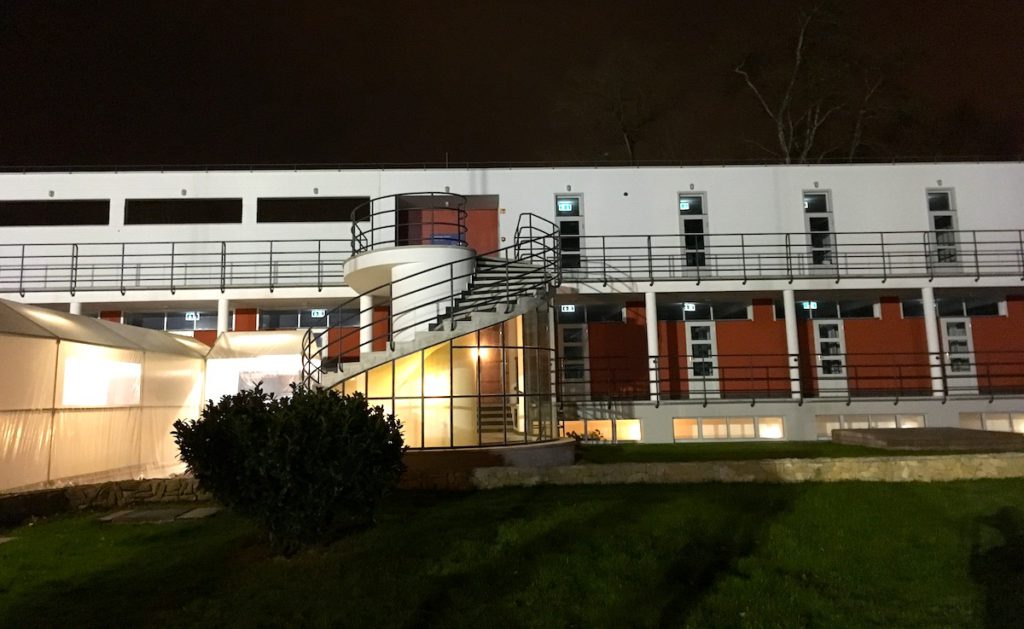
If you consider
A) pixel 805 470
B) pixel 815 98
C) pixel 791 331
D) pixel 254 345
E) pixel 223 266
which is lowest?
pixel 805 470

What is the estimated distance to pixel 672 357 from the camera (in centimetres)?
1794

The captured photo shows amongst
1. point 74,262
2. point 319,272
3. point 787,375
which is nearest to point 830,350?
point 787,375

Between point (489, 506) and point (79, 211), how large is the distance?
15.8 m

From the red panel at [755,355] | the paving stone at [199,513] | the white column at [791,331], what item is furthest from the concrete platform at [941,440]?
the paving stone at [199,513]

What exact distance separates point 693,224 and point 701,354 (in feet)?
11.4

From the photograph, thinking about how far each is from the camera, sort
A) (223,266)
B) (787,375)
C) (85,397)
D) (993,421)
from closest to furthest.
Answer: (85,397)
(993,421)
(223,266)
(787,375)

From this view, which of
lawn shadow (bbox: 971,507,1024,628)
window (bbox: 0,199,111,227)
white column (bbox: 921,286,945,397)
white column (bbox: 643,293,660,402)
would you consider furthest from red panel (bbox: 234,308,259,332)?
white column (bbox: 921,286,945,397)

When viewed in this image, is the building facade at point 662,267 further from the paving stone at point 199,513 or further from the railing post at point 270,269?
the paving stone at point 199,513

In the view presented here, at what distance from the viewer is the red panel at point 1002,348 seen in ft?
58.8

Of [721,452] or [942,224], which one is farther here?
[942,224]

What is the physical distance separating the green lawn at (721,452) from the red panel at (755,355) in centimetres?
269

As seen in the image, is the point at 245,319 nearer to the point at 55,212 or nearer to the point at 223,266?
the point at 223,266

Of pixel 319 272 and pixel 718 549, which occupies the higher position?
pixel 319 272

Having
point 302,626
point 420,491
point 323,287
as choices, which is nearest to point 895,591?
point 302,626
